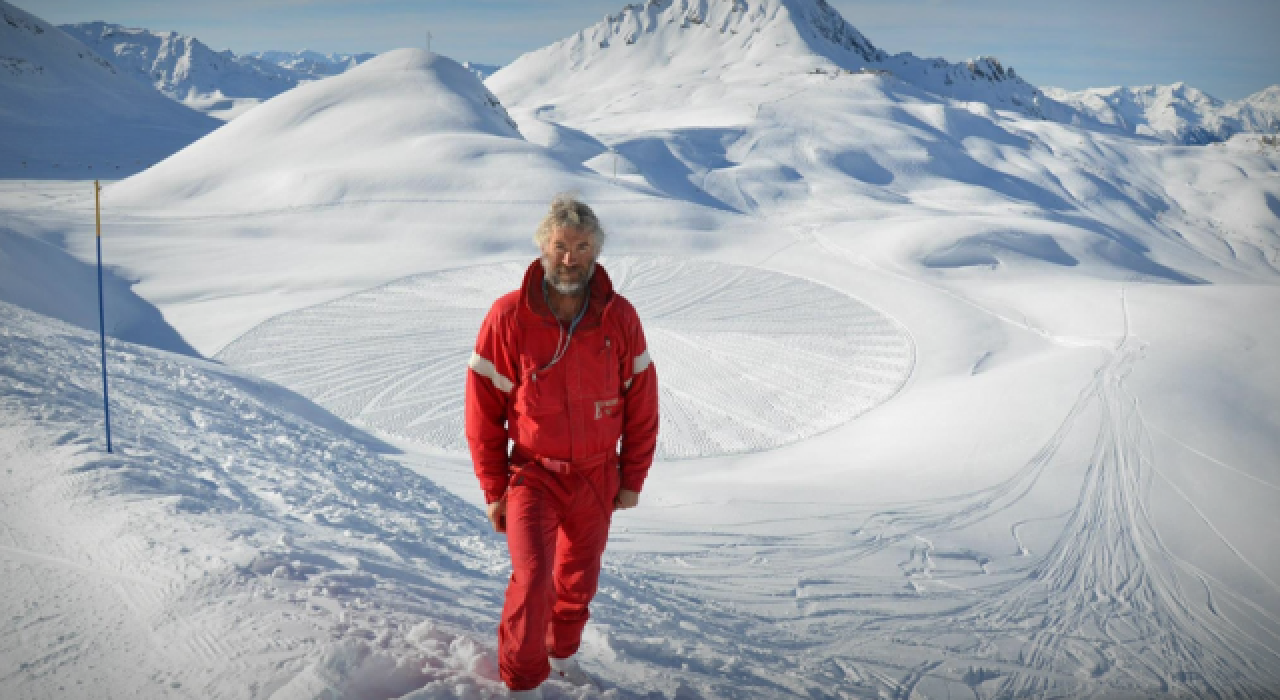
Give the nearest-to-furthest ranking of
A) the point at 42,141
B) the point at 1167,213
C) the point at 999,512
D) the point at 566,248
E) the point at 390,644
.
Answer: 1. the point at 566,248
2. the point at 390,644
3. the point at 999,512
4. the point at 42,141
5. the point at 1167,213

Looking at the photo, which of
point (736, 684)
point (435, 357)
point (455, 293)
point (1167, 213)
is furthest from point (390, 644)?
point (1167, 213)

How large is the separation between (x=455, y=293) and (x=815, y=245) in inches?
419

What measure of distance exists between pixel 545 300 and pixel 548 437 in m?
0.61

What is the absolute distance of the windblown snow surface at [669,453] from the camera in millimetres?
3873

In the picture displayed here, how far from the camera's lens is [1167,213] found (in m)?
76.8

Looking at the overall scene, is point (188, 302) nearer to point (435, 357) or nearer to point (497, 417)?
point (435, 357)

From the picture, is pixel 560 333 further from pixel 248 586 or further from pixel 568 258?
pixel 248 586

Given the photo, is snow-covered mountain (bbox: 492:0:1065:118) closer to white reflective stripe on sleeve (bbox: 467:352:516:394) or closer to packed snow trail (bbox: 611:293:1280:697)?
packed snow trail (bbox: 611:293:1280:697)

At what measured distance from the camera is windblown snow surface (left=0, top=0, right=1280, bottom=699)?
12.7ft

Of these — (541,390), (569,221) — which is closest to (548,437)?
(541,390)

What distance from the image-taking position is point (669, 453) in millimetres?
10766

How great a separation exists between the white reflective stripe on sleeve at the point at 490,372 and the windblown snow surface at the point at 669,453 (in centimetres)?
132

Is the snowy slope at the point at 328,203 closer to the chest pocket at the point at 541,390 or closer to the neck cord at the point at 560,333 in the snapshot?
the neck cord at the point at 560,333

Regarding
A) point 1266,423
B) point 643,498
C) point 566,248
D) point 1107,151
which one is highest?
point 1107,151
